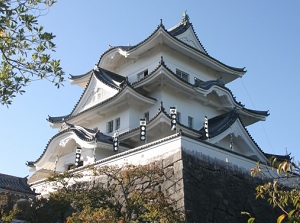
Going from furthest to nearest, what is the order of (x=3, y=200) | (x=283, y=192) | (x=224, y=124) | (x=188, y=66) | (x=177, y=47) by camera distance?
(x=188, y=66), (x=177, y=47), (x=224, y=124), (x=3, y=200), (x=283, y=192)

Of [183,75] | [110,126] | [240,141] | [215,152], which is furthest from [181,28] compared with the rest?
[215,152]

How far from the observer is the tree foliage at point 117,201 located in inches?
395

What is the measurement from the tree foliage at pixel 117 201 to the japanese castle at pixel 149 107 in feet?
11.3

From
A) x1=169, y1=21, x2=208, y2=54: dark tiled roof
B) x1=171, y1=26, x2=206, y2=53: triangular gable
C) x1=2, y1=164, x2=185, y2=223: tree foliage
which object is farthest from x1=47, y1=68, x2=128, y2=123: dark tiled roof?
x1=2, y1=164, x2=185, y2=223: tree foliage

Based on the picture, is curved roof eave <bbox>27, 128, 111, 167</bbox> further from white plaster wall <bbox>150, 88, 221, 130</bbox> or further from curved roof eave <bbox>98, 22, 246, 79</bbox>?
curved roof eave <bbox>98, 22, 246, 79</bbox>

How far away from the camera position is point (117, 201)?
11844 millimetres

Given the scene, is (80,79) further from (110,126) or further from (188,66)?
(188,66)

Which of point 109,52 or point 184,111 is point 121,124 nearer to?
point 184,111

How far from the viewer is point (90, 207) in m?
10.8

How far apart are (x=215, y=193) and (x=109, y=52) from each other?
41.3 feet

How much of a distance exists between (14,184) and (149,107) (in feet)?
25.4

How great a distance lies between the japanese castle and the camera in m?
18.2

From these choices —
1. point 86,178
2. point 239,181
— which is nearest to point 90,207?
point 86,178

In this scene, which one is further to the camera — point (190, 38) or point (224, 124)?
point (190, 38)
